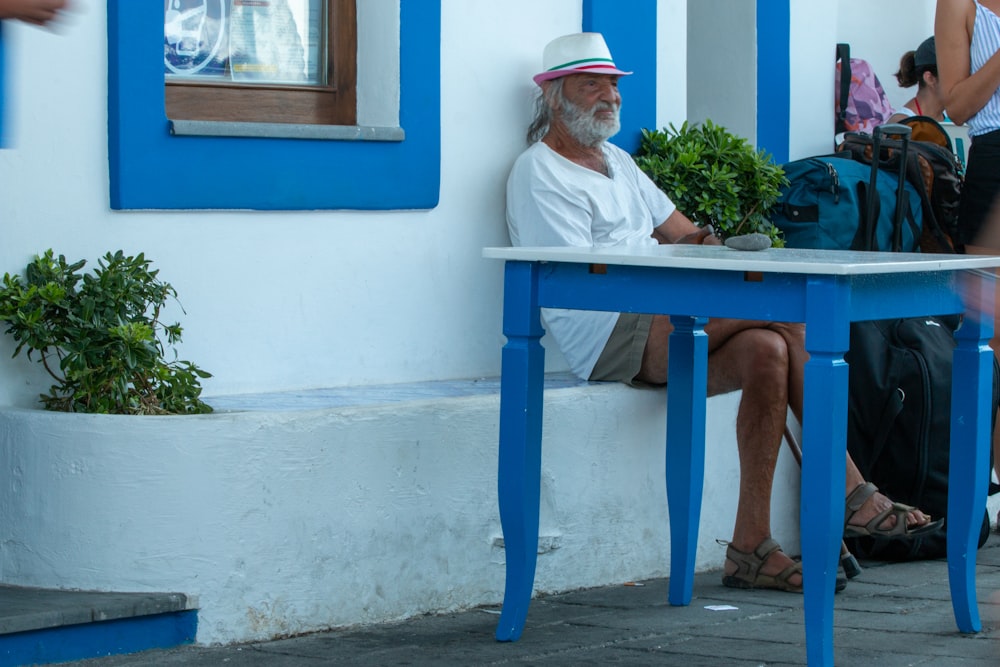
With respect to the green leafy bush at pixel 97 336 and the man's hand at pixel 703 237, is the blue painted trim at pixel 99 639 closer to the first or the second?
the green leafy bush at pixel 97 336

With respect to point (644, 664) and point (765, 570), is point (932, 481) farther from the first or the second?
point (644, 664)

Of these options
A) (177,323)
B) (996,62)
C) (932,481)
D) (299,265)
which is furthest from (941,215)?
(177,323)

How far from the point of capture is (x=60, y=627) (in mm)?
3689

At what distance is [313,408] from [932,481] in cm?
219

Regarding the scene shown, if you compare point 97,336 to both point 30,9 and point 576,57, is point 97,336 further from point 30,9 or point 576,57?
point 576,57

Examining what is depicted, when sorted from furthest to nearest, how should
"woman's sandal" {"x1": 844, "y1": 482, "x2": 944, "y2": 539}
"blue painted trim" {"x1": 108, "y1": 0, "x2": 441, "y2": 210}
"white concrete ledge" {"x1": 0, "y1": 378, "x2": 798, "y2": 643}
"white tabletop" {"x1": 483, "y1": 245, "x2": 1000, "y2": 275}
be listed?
"woman's sandal" {"x1": 844, "y1": 482, "x2": 944, "y2": 539}
"blue painted trim" {"x1": 108, "y1": 0, "x2": 441, "y2": 210}
"white concrete ledge" {"x1": 0, "y1": 378, "x2": 798, "y2": 643}
"white tabletop" {"x1": 483, "y1": 245, "x2": 1000, "y2": 275}

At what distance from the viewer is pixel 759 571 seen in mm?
4723

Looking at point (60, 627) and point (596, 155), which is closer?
point (60, 627)

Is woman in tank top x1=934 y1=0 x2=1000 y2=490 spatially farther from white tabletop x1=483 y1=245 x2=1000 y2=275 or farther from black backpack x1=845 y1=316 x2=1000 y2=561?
→ white tabletop x1=483 y1=245 x2=1000 y2=275

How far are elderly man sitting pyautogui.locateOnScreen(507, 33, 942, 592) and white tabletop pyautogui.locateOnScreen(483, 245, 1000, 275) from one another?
573mm

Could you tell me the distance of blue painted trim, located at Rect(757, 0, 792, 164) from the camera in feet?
22.3

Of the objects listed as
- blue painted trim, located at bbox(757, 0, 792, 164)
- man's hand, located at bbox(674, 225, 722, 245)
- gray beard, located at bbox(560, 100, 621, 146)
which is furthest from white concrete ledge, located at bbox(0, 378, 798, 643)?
blue painted trim, located at bbox(757, 0, 792, 164)

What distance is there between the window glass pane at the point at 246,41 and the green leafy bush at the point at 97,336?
0.82 m

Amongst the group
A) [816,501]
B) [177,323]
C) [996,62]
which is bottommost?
[816,501]
